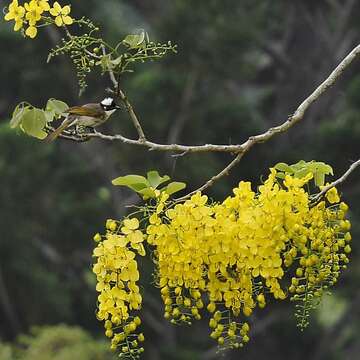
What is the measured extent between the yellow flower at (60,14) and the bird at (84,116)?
0.86 feet

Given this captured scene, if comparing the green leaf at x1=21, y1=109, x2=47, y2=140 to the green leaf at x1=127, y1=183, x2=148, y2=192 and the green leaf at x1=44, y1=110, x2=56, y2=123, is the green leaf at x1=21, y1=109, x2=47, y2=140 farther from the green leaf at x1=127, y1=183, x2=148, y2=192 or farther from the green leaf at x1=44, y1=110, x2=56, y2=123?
the green leaf at x1=127, y1=183, x2=148, y2=192

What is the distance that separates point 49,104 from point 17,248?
459 inches

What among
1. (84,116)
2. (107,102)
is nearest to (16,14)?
(84,116)

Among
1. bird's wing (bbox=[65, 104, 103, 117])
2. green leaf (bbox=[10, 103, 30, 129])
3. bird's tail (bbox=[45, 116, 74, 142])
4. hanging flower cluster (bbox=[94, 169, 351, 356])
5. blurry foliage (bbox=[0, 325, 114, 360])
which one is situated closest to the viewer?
hanging flower cluster (bbox=[94, 169, 351, 356])

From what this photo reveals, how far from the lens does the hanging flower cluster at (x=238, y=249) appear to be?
2.94 meters

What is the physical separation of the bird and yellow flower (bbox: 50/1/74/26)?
26cm

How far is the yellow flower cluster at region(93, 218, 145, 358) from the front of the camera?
2984 mm

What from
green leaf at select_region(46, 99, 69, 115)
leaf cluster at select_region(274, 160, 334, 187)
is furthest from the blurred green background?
leaf cluster at select_region(274, 160, 334, 187)

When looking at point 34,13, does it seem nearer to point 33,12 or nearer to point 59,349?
point 33,12

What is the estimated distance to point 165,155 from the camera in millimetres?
14328

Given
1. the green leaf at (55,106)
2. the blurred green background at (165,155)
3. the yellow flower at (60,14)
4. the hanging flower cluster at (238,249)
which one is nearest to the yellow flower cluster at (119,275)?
the hanging flower cluster at (238,249)

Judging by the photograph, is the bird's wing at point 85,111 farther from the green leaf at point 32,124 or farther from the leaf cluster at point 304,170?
the leaf cluster at point 304,170

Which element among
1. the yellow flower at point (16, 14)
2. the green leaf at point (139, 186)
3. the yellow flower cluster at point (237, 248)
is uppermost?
the yellow flower at point (16, 14)

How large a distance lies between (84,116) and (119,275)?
0.88 meters
